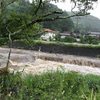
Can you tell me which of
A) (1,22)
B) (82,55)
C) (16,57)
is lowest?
(82,55)

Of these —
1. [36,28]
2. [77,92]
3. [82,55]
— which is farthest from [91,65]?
[77,92]

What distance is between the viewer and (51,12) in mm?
6535

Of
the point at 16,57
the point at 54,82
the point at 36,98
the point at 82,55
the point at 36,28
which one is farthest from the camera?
the point at 82,55

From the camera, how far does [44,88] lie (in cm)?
554

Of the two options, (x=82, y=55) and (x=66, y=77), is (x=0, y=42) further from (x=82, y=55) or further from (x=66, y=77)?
(x=82, y=55)

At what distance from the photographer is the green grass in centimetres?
501

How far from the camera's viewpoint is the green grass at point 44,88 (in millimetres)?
5008

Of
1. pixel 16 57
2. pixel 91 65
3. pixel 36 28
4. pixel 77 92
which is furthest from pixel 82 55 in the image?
pixel 77 92

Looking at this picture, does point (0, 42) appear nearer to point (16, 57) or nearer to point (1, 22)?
point (1, 22)

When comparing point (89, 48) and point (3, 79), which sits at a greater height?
point (3, 79)

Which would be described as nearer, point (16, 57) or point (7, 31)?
point (7, 31)

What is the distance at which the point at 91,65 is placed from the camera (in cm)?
1653

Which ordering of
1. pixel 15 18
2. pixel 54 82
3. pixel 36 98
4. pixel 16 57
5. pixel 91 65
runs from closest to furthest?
pixel 36 98, pixel 54 82, pixel 15 18, pixel 16 57, pixel 91 65

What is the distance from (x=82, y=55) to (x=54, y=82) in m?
15.3
